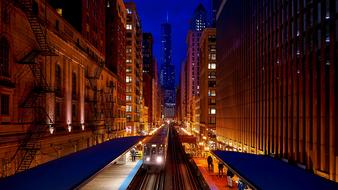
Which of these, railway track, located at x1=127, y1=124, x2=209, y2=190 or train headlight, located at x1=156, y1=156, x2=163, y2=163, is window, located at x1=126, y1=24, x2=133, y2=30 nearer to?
railway track, located at x1=127, y1=124, x2=209, y2=190

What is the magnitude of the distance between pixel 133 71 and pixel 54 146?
7876cm

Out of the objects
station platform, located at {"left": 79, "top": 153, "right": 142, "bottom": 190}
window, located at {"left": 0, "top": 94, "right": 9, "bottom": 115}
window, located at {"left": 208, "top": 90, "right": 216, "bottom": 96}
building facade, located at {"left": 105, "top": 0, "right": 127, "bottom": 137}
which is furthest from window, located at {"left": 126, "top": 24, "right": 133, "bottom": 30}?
window, located at {"left": 0, "top": 94, "right": 9, "bottom": 115}

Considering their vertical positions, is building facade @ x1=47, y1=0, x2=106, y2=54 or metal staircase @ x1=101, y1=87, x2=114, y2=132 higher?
building facade @ x1=47, y1=0, x2=106, y2=54

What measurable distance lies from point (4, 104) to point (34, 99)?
17.0 ft

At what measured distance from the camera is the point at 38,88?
3241 centimetres

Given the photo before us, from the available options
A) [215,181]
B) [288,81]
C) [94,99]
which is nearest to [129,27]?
[94,99]

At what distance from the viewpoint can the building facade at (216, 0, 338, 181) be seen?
27.8 metres

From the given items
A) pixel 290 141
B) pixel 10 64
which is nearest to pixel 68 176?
pixel 10 64

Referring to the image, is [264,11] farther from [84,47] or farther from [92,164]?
[92,164]

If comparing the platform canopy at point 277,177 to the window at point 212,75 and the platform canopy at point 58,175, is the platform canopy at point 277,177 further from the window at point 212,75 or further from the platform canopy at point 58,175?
the window at point 212,75

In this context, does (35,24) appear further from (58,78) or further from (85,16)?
(85,16)

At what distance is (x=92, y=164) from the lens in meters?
25.6

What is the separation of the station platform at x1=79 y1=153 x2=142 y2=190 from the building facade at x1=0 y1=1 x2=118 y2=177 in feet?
18.7

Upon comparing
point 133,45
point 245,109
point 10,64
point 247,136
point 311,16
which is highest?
point 133,45
